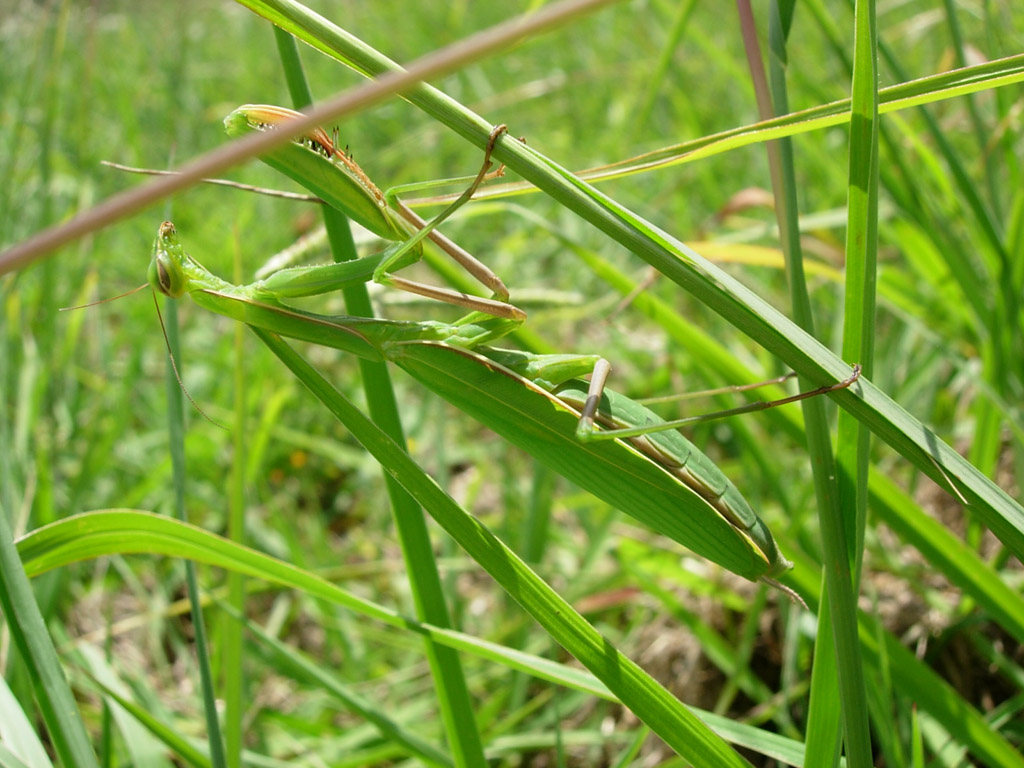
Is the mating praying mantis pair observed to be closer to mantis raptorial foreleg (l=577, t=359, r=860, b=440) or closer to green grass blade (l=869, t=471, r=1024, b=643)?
mantis raptorial foreleg (l=577, t=359, r=860, b=440)

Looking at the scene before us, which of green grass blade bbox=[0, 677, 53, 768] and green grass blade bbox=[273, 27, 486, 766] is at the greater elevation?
green grass blade bbox=[273, 27, 486, 766]

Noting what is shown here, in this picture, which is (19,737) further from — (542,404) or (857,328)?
(857,328)

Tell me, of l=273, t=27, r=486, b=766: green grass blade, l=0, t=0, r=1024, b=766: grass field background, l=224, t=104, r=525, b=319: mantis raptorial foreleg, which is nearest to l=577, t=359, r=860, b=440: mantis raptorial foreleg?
l=224, t=104, r=525, b=319: mantis raptorial foreleg

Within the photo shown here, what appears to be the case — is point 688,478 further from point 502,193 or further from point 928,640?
point 928,640

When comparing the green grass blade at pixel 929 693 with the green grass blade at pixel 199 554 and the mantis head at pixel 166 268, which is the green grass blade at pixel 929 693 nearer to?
the green grass blade at pixel 199 554

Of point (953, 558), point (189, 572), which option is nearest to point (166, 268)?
point (189, 572)

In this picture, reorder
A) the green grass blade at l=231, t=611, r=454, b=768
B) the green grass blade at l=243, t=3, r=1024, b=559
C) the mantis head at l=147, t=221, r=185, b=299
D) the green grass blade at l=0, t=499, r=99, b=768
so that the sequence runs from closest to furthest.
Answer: the green grass blade at l=243, t=3, r=1024, b=559 → the green grass blade at l=0, t=499, r=99, b=768 → the mantis head at l=147, t=221, r=185, b=299 → the green grass blade at l=231, t=611, r=454, b=768

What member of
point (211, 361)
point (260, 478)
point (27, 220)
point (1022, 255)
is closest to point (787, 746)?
point (1022, 255)

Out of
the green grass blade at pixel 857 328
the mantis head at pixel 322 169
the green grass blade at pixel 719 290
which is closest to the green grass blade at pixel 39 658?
the mantis head at pixel 322 169
